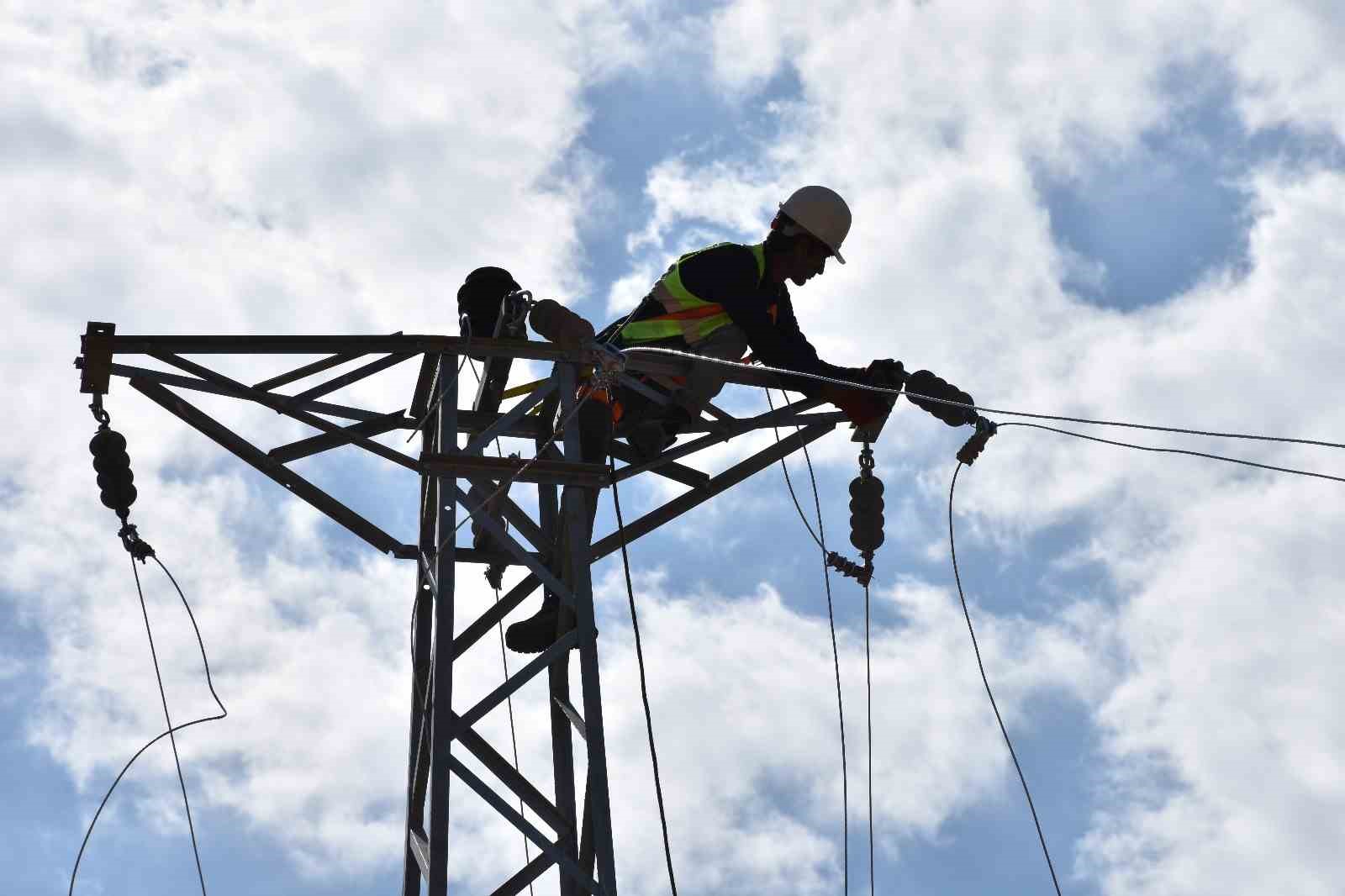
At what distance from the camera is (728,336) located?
10.6m

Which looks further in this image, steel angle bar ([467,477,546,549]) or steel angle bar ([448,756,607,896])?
steel angle bar ([467,477,546,549])

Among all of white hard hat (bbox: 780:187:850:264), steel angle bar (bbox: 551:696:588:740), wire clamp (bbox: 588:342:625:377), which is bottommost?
steel angle bar (bbox: 551:696:588:740)

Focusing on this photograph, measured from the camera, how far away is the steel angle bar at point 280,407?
9188mm

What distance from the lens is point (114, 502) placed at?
9.54 meters

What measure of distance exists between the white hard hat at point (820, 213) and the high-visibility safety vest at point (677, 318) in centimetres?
70

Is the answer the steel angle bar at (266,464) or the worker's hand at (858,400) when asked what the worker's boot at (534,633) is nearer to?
the steel angle bar at (266,464)

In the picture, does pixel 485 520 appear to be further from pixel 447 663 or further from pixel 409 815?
pixel 409 815

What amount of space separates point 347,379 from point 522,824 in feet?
8.67

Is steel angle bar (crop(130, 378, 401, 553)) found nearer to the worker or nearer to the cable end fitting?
the worker

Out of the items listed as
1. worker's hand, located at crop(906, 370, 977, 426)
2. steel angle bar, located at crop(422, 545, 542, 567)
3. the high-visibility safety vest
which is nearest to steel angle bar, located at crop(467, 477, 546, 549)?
steel angle bar, located at crop(422, 545, 542, 567)

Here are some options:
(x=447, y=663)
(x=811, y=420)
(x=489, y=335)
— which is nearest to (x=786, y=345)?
(x=811, y=420)

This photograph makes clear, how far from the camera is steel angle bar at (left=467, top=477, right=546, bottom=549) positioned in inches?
349

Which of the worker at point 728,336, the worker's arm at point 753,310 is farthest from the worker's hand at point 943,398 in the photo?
the worker's arm at point 753,310

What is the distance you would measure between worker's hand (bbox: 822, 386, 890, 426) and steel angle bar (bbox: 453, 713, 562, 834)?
9.33 feet
